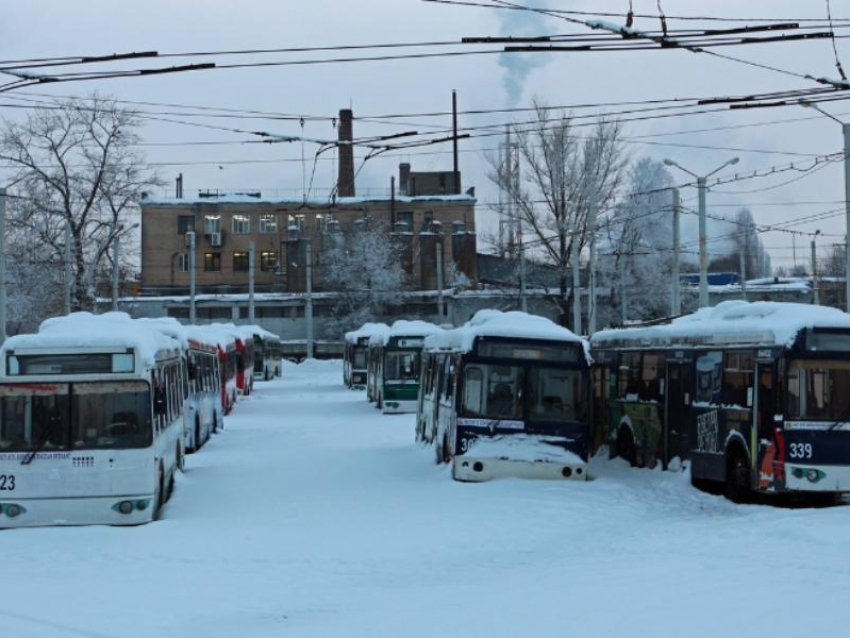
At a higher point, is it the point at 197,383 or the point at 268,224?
the point at 268,224

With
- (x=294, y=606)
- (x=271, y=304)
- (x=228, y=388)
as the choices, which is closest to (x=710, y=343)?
(x=294, y=606)

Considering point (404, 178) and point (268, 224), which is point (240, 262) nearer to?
point (268, 224)

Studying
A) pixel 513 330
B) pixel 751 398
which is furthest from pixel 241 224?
pixel 751 398

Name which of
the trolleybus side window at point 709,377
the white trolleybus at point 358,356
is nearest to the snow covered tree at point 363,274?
the white trolleybus at point 358,356

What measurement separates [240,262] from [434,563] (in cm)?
8641

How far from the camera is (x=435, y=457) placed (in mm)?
23344

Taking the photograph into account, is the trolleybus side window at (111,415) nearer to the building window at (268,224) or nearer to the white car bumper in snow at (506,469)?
the white car bumper in snow at (506,469)

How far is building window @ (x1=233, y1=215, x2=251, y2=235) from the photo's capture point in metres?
97.5

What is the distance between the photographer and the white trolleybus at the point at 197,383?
25.3 metres

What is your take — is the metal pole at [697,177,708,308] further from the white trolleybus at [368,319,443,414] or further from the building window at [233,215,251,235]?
the building window at [233,215,251,235]

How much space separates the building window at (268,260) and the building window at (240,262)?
1268mm

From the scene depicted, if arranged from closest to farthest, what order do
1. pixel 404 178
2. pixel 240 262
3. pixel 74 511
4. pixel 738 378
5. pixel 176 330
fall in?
pixel 74 511
pixel 738 378
pixel 176 330
pixel 240 262
pixel 404 178

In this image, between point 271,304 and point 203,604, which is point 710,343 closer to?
point 203,604

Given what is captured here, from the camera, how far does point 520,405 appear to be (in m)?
19.4
